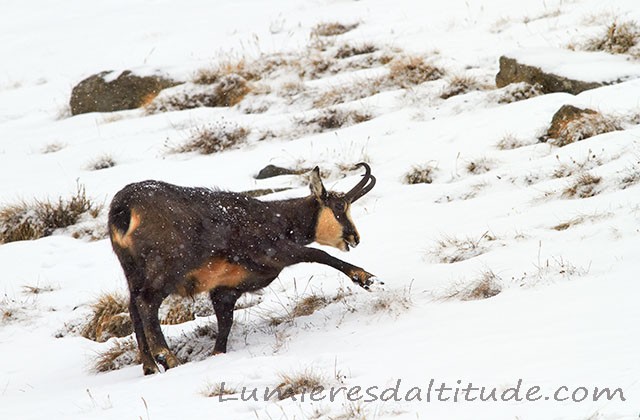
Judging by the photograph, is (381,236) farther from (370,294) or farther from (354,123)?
(354,123)

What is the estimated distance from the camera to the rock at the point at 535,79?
1233 cm

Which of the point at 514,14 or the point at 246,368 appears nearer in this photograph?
the point at 246,368

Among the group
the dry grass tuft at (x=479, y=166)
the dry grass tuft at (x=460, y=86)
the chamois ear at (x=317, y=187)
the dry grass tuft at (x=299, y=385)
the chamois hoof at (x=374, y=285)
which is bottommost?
the dry grass tuft at (x=479, y=166)

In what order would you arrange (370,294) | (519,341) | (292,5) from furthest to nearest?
(292,5)
(370,294)
(519,341)

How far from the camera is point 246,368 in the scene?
5.95 metres

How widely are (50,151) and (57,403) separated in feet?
30.1

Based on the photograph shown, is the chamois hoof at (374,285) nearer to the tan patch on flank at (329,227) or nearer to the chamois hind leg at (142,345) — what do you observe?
the tan patch on flank at (329,227)

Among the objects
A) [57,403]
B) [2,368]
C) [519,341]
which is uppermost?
[519,341]

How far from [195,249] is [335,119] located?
6.90m

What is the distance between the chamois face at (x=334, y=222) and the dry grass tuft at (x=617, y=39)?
292 inches

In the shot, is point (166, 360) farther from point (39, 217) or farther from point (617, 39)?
point (617, 39)

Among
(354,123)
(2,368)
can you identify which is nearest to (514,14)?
(354,123)

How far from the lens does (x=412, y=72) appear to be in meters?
14.5

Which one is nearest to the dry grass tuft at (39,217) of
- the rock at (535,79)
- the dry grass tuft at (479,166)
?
the dry grass tuft at (479,166)
